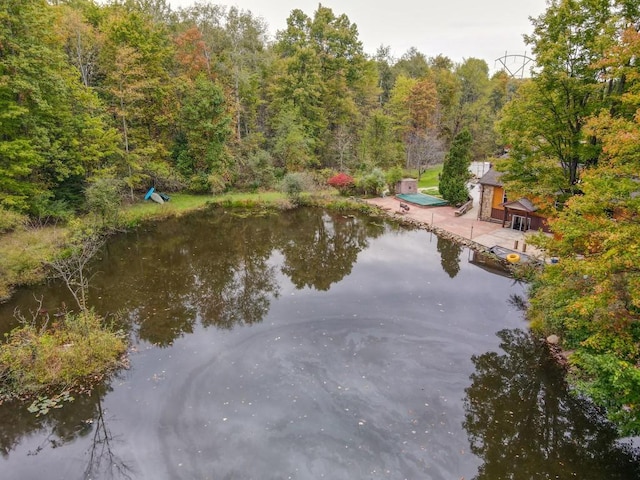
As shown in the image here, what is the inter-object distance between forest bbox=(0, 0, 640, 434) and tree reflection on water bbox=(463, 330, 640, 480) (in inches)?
43.8

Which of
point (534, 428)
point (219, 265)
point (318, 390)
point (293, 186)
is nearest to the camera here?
point (534, 428)

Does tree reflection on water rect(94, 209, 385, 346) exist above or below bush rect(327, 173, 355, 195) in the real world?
below

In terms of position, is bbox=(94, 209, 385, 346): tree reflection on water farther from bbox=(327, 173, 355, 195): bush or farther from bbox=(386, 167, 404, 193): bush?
bbox=(386, 167, 404, 193): bush

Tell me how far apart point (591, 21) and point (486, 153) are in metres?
40.6

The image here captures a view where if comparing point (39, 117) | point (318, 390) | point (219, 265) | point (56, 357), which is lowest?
point (318, 390)

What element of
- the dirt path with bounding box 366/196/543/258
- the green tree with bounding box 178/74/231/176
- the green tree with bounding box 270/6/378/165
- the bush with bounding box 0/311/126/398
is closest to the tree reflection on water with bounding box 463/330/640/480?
the dirt path with bounding box 366/196/543/258

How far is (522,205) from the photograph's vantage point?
24469mm

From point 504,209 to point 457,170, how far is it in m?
5.48

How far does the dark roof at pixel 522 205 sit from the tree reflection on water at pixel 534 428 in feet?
44.5

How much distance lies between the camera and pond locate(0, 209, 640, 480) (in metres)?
9.31

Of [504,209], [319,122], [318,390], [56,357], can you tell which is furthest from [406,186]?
[56,357]

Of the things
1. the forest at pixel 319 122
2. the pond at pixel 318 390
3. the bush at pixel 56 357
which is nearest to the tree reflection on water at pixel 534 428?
the pond at pixel 318 390

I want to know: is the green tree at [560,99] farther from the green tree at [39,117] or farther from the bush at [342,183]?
the green tree at [39,117]

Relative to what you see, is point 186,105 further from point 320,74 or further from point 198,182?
point 320,74
